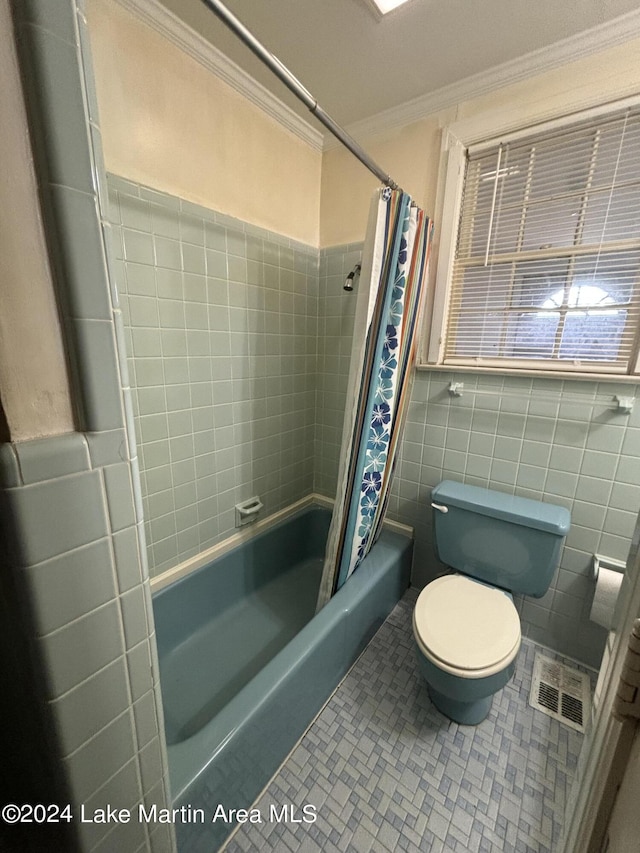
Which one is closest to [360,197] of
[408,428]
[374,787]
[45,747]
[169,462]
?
[408,428]

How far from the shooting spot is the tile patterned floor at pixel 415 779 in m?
0.95

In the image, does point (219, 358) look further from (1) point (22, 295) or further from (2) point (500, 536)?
(2) point (500, 536)

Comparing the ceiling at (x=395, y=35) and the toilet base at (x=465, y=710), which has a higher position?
the ceiling at (x=395, y=35)

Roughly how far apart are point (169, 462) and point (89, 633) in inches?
38.6

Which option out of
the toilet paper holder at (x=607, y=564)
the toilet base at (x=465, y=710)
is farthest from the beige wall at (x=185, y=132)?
the toilet base at (x=465, y=710)

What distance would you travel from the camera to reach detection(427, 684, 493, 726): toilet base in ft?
4.00

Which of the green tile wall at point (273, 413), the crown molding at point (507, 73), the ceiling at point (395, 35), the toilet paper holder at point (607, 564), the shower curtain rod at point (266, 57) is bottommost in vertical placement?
the toilet paper holder at point (607, 564)

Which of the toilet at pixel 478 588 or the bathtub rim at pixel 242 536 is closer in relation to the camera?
the toilet at pixel 478 588

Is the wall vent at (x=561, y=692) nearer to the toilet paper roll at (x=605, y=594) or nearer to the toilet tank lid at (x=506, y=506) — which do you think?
the toilet paper roll at (x=605, y=594)

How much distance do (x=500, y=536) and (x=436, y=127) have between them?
175 centimetres

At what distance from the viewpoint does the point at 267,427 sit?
1.77 m

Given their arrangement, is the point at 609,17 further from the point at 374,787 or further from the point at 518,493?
the point at 374,787

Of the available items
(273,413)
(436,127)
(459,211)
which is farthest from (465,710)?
(436,127)

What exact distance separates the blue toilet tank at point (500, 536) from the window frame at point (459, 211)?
0.53 meters
